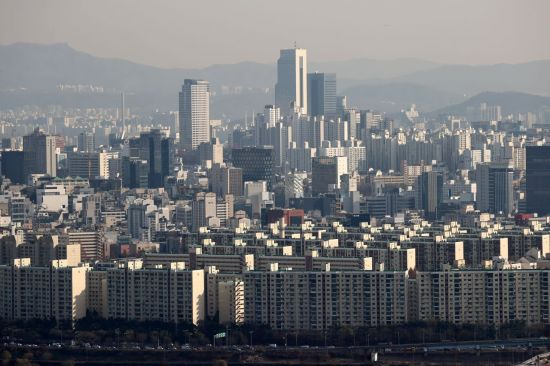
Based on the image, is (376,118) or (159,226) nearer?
(159,226)

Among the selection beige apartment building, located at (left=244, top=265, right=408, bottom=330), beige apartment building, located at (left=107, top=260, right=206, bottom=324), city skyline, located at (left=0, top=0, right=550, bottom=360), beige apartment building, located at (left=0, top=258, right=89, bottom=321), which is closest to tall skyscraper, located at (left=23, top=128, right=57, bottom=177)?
city skyline, located at (left=0, top=0, right=550, bottom=360)

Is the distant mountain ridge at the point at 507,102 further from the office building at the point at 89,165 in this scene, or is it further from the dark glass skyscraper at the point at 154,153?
the office building at the point at 89,165

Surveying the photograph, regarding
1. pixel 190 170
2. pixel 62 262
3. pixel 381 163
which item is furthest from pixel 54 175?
pixel 62 262

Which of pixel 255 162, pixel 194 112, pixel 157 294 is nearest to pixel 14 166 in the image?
pixel 255 162

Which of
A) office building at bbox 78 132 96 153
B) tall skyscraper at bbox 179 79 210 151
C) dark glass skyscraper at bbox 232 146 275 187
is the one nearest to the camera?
dark glass skyscraper at bbox 232 146 275 187

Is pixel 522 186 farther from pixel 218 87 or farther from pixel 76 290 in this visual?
pixel 218 87

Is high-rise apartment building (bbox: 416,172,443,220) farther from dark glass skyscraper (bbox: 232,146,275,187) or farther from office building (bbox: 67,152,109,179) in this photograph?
office building (bbox: 67,152,109,179)

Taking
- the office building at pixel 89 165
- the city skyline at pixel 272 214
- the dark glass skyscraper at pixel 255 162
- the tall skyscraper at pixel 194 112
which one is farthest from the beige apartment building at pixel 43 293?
the tall skyscraper at pixel 194 112
